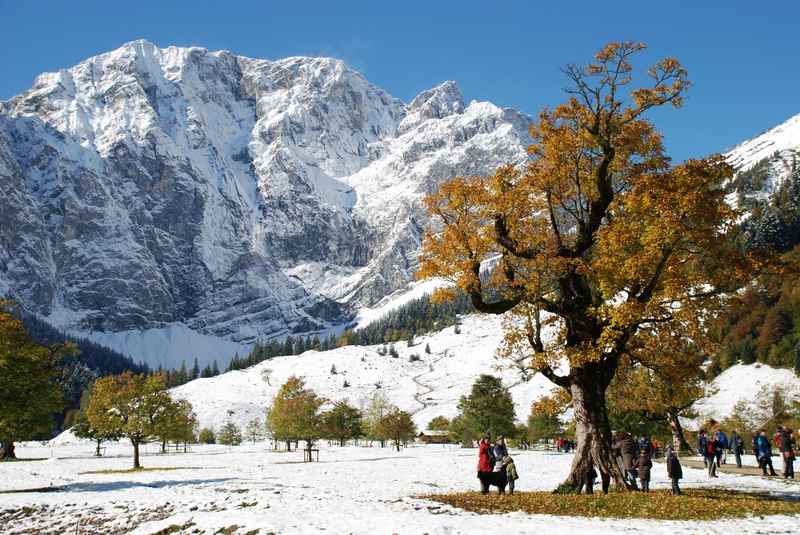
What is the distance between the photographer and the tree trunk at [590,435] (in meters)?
24.9

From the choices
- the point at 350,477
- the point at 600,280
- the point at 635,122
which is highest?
the point at 635,122

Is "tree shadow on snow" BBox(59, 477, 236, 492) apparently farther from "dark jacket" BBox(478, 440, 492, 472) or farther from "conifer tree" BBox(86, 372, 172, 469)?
"conifer tree" BBox(86, 372, 172, 469)

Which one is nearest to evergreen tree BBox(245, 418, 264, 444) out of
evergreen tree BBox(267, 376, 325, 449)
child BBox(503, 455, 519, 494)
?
evergreen tree BBox(267, 376, 325, 449)

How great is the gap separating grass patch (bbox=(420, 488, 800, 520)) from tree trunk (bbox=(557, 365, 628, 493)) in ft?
4.31

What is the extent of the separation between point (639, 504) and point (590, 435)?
183 inches

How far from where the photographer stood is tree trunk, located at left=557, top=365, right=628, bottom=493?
24891 mm

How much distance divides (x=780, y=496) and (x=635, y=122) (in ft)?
54.6

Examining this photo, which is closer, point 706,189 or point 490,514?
point 490,514

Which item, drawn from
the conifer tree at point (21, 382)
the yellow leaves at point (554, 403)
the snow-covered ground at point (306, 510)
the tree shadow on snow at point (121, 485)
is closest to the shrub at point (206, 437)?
the snow-covered ground at point (306, 510)

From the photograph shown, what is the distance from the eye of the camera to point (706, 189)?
2425 centimetres

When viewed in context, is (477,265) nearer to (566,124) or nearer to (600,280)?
(600,280)

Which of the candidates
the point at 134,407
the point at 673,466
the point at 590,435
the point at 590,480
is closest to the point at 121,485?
the point at 590,480

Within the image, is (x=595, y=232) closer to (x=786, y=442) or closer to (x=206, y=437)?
(x=786, y=442)

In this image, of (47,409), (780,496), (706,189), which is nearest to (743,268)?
(706,189)
